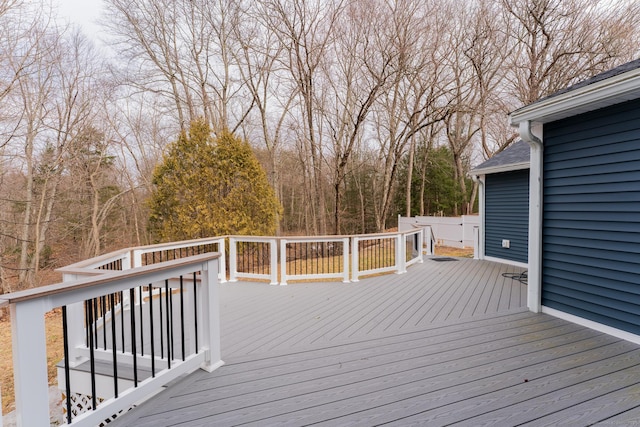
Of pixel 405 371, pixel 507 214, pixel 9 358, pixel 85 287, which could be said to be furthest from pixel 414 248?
pixel 9 358

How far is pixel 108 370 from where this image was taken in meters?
2.74

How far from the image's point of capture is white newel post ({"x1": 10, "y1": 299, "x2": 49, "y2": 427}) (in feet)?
4.77

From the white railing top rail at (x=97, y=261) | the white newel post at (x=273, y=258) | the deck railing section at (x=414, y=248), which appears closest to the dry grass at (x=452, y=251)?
the deck railing section at (x=414, y=248)

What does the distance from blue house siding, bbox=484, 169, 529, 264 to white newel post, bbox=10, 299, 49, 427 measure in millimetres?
7861

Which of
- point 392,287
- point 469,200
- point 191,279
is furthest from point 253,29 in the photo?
point 469,200

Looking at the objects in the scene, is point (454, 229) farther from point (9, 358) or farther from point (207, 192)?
point (9, 358)

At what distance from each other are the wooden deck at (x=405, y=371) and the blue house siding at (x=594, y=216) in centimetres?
34

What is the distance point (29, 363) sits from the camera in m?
1.50

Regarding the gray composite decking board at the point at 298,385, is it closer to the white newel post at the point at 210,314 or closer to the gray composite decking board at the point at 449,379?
the gray composite decking board at the point at 449,379

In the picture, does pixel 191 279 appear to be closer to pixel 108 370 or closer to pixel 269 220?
pixel 108 370

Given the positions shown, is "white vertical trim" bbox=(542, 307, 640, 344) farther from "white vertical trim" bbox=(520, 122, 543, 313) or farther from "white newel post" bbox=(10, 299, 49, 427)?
"white newel post" bbox=(10, 299, 49, 427)

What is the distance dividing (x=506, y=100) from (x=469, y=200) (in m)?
6.92

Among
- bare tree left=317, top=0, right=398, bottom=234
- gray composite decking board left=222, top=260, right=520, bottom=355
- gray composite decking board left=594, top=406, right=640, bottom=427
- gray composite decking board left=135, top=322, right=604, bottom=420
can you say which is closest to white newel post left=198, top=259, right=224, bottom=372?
gray composite decking board left=135, top=322, right=604, bottom=420

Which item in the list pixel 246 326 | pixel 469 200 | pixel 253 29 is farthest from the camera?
pixel 469 200
